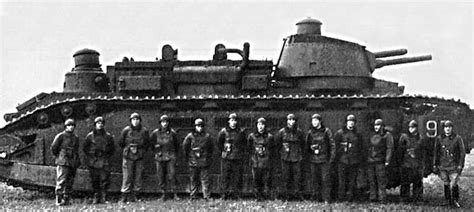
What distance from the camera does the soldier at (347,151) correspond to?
13711 millimetres

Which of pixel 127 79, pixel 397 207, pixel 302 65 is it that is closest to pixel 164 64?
pixel 127 79

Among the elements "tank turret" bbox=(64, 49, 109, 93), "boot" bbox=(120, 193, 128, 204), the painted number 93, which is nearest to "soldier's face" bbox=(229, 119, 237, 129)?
"boot" bbox=(120, 193, 128, 204)

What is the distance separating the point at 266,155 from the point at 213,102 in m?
1.99

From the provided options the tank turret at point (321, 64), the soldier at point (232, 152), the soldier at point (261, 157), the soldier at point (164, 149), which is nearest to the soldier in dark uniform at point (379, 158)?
the tank turret at point (321, 64)

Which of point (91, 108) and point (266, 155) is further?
point (91, 108)

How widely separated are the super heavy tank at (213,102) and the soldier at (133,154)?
1.04 metres

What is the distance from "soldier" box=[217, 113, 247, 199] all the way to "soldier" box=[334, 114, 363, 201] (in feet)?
6.98

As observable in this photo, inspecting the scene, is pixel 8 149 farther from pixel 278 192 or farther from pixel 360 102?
pixel 360 102

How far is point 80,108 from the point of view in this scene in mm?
15289

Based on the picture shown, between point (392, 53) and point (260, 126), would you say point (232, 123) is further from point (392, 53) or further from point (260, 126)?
point (392, 53)

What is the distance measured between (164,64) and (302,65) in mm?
3427

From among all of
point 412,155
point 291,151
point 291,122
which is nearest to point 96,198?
point 291,151

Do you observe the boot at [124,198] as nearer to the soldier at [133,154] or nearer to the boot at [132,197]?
the soldier at [133,154]

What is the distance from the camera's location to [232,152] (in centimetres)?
1409
